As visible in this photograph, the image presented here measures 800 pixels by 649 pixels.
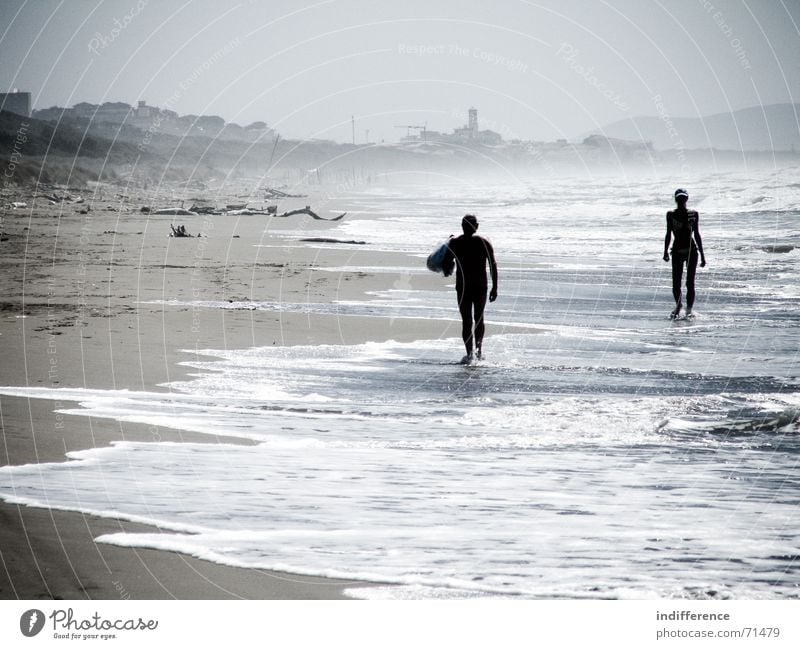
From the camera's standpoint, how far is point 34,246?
22297 mm

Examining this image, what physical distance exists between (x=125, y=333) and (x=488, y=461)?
633 centimetres

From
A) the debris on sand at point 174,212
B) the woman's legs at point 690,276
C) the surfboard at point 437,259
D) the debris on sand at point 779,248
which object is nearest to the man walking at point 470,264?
the surfboard at point 437,259

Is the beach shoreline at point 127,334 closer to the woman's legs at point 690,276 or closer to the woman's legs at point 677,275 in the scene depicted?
the woman's legs at point 677,275

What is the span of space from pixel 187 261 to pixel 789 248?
1541 centimetres

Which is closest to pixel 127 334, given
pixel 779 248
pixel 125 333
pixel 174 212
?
pixel 125 333

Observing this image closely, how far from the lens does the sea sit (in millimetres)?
4711

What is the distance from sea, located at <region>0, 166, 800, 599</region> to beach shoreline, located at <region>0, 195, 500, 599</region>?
0.66 ft

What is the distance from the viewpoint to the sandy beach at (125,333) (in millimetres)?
4418

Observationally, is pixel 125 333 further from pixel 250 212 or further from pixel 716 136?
pixel 716 136

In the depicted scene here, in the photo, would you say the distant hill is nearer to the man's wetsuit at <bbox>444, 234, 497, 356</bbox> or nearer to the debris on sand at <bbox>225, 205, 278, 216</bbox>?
the debris on sand at <bbox>225, 205, 278, 216</bbox>

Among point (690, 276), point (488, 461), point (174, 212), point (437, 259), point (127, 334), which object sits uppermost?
point (174, 212)

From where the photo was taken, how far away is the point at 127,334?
11.5 metres

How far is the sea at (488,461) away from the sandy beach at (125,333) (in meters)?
0.21

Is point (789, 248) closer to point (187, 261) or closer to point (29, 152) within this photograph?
point (187, 261)
